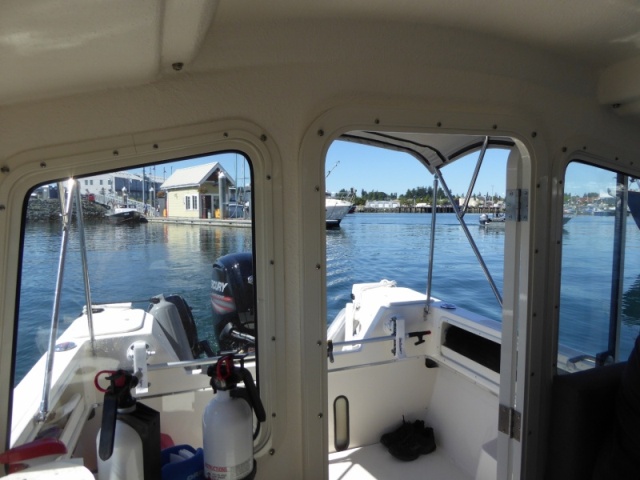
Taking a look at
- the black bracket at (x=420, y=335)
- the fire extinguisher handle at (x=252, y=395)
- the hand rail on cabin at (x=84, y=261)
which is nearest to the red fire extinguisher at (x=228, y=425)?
the fire extinguisher handle at (x=252, y=395)

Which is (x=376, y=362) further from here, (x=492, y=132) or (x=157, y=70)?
(x=157, y=70)

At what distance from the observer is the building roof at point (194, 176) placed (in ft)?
3.82

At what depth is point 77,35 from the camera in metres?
0.75

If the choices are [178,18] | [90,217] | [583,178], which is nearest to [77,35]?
[178,18]

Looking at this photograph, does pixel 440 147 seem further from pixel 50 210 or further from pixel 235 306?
pixel 50 210

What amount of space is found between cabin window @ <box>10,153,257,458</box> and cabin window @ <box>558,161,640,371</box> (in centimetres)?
120

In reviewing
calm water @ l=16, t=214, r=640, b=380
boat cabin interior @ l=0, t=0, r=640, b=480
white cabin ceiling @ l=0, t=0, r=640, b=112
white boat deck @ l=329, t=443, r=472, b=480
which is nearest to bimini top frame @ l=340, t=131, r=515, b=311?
boat cabin interior @ l=0, t=0, r=640, b=480

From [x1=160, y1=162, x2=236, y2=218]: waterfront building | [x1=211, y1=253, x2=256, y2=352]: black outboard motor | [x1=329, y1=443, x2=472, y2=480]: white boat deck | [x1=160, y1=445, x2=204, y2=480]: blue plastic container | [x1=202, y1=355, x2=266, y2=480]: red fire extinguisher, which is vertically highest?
[x1=160, y1=162, x2=236, y2=218]: waterfront building

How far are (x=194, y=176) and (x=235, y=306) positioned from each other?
41 centimetres

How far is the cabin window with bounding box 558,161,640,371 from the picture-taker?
159cm

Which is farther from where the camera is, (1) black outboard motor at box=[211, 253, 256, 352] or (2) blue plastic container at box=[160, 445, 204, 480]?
(1) black outboard motor at box=[211, 253, 256, 352]

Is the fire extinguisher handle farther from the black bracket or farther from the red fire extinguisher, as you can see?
the black bracket

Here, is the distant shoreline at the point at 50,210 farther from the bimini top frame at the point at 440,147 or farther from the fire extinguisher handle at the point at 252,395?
the bimini top frame at the point at 440,147

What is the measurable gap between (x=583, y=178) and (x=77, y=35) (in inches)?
66.5
